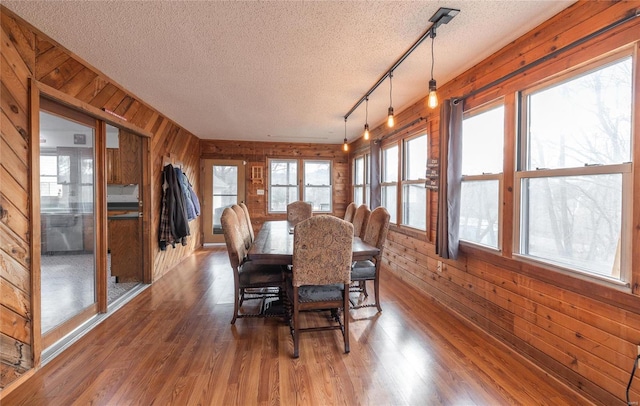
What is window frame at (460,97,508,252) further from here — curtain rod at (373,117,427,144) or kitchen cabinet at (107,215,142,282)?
kitchen cabinet at (107,215,142,282)

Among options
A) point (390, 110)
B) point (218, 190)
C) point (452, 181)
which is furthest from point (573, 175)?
point (218, 190)

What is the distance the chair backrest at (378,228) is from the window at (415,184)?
0.84 m

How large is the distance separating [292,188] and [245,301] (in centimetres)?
382

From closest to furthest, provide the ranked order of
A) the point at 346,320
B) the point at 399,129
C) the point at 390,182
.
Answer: the point at 346,320 → the point at 399,129 → the point at 390,182

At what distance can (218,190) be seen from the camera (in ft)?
21.4

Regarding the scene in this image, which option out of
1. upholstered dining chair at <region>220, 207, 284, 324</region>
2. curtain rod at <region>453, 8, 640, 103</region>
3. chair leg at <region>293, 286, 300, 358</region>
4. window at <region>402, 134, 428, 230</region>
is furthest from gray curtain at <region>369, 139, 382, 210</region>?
chair leg at <region>293, 286, 300, 358</region>

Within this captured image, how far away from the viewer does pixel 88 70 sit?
2615 mm

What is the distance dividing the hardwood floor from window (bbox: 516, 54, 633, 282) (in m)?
0.91

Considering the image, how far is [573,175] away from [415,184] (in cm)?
216

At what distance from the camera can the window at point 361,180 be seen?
571 centimetres

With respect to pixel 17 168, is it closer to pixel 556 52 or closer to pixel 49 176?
pixel 49 176

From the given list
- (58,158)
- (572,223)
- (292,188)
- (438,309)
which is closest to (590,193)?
(572,223)

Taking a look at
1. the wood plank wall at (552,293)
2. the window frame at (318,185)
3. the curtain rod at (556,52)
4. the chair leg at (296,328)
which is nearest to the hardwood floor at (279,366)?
the chair leg at (296,328)

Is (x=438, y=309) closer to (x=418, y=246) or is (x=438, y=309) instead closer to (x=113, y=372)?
(x=418, y=246)
